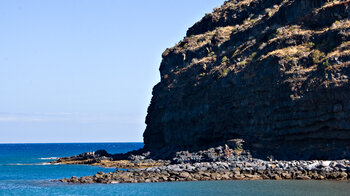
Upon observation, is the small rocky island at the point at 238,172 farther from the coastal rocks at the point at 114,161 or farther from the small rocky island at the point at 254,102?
the coastal rocks at the point at 114,161

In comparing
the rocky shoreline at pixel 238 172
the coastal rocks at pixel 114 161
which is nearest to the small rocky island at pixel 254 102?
the rocky shoreline at pixel 238 172

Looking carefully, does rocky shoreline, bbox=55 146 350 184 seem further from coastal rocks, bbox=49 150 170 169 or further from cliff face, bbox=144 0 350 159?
coastal rocks, bbox=49 150 170 169

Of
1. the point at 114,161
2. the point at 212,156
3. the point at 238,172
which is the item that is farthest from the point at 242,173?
the point at 114,161

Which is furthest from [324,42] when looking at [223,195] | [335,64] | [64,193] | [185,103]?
[64,193]

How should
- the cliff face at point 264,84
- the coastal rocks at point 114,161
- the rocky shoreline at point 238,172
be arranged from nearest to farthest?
the rocky shoreline at point 238,172 → the cliff face at point 264,84 → the coastal rocks at point 114,161

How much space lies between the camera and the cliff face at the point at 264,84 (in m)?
62.8

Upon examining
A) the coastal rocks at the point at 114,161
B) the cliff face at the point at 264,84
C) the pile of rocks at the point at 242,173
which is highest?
the cliff face at the point at 264,84

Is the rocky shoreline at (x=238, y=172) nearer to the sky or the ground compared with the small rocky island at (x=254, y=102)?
nearer to the ground

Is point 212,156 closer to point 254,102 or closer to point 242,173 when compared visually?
point 254,102

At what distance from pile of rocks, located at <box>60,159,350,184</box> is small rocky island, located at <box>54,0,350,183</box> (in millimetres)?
117

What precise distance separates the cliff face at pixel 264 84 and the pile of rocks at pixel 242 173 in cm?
422

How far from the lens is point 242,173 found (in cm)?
5828

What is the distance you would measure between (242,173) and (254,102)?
53.0 feet

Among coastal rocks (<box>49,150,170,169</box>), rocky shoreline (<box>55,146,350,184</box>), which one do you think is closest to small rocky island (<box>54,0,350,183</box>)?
rocky shoreline (<box>55,146,350,184</box>)
